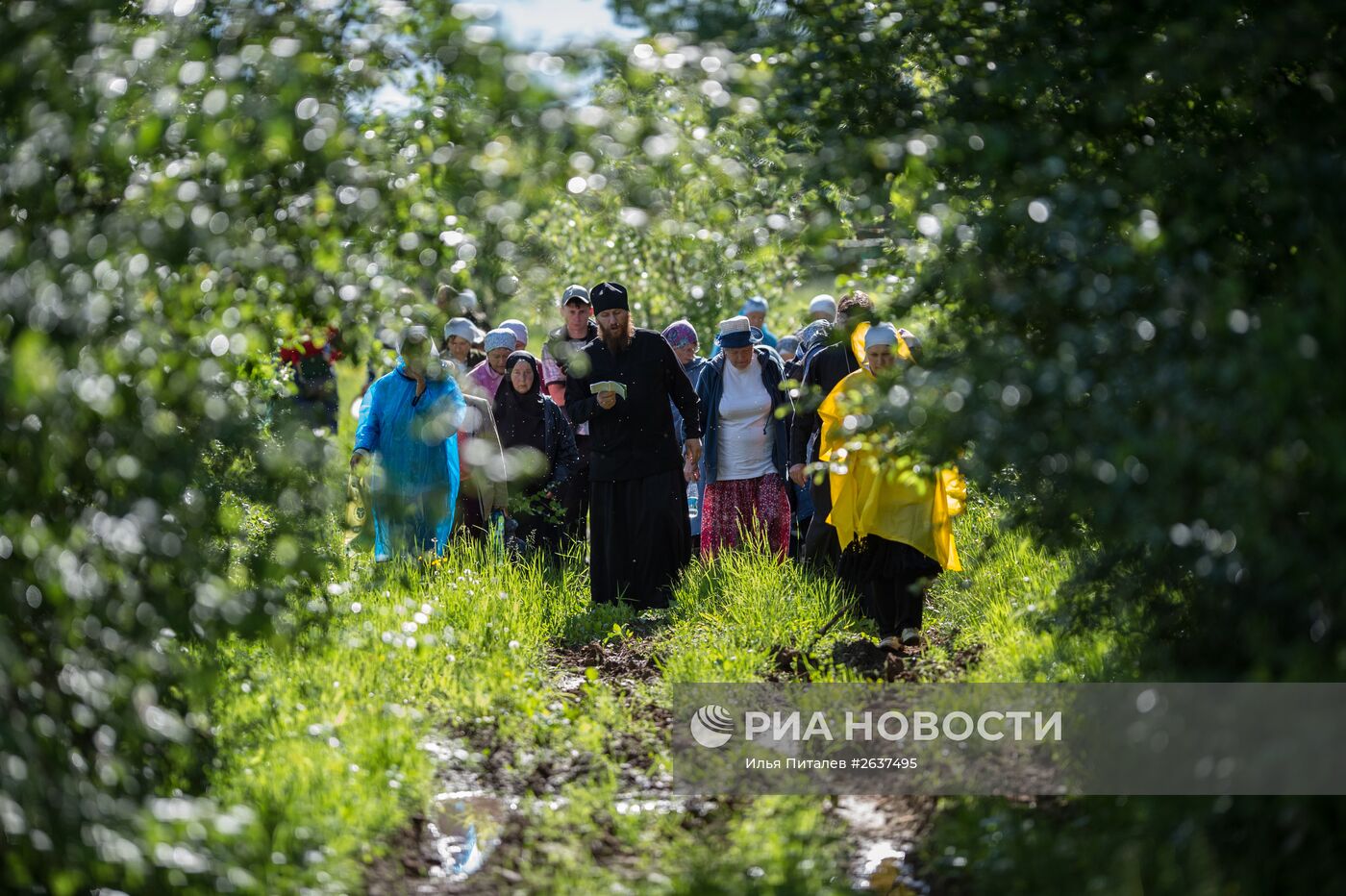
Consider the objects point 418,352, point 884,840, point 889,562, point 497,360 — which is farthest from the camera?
point 497,360

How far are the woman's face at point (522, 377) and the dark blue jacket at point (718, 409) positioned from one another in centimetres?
129

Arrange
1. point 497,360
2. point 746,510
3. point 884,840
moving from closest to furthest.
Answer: point 884,840
point 746,510
point 497,360

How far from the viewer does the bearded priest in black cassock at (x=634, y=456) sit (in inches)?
404

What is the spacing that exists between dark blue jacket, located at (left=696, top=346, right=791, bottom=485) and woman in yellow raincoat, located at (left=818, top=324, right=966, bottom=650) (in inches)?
84.5

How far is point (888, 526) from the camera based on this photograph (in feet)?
27.9

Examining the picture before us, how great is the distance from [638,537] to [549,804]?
4575 mm

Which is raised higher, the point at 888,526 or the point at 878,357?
the point at 878,357

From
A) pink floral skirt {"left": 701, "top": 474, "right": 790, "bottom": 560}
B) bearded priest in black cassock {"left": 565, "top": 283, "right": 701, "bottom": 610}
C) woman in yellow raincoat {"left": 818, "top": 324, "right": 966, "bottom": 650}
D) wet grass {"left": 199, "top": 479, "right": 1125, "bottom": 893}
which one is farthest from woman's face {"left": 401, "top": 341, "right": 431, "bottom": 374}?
pink floral skirt {"left": 701, "top": 474, "right": 790, "bottom": 560}

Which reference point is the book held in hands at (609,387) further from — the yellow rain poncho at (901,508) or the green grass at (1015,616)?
the green grass at (1015,616)

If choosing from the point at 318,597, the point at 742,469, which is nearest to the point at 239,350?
the point at 318,597

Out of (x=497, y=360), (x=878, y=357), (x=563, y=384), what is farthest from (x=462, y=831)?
(x=563, y=384)

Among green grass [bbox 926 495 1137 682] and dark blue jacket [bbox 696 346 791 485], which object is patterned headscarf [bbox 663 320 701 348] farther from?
green grass [bbox 926 495 1137 682]

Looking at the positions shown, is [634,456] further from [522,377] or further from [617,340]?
[522,377]

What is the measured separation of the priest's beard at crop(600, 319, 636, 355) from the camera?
33.6 ft
